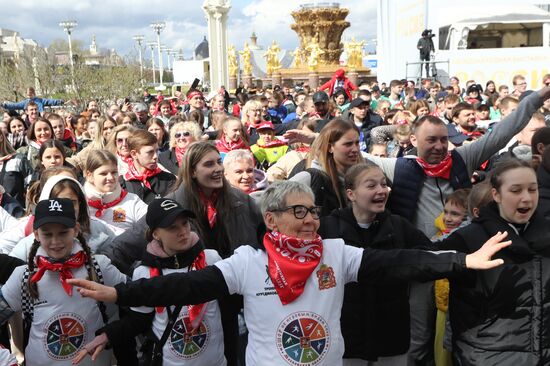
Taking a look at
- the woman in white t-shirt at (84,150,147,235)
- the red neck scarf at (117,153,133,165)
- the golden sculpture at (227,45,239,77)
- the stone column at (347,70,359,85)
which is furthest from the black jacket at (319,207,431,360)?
the golden sculpture at (227,45,239,77)

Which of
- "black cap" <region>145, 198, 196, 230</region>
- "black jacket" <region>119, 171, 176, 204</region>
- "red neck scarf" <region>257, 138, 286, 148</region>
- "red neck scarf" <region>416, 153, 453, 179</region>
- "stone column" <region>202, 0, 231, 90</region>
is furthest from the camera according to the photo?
"stone column" <region>202, 0, 231, 90</region>

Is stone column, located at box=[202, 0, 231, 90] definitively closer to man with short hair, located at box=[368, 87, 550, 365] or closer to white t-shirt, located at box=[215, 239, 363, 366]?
man with short hair, located at box=[368, 87, 550, 365]

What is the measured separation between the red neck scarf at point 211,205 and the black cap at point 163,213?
647 millimetres

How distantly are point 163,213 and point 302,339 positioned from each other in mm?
1093

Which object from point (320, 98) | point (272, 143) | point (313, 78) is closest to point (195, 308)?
point (272, 143)

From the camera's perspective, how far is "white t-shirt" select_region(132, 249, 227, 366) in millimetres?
3455

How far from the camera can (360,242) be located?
11.9 feet

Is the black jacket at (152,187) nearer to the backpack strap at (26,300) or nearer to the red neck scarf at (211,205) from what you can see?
the red neck scarf at (211,205)

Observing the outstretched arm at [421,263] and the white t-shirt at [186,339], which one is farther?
the white t-shirt at [186,339]

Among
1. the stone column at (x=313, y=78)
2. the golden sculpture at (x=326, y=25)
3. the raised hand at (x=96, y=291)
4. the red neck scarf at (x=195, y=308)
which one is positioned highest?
the golden sculpture at (x=326, y=25)

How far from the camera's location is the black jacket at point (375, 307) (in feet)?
11.7

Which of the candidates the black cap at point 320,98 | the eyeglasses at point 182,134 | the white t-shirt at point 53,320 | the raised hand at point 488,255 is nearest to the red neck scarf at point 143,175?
the eyeglasses at point 182,134

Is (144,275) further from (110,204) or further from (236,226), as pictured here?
(110,204)

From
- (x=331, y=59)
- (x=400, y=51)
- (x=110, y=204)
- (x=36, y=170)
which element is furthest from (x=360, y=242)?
(x=331, y=59)
